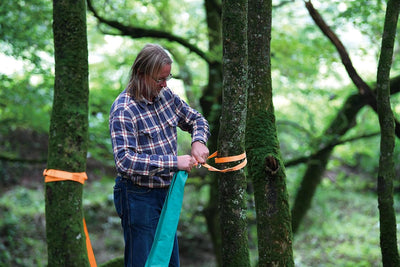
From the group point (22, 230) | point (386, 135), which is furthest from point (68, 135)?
point (22, 230)

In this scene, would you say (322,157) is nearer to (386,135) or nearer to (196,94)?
(196,94)

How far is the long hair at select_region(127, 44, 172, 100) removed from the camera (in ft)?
8.04

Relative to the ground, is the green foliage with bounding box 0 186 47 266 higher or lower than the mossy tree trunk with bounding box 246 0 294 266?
lower

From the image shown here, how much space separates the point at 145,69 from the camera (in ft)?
A: 8.09

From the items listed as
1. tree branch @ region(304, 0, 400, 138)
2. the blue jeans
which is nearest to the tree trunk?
tree branch @ region(304, 0, 400, 138)

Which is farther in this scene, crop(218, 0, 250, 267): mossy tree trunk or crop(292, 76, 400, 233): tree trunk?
crop(292, 76, 400, 233): tree trunk

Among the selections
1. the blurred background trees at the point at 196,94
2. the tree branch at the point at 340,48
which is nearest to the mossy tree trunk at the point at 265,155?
the tree branch at the point at 340,48

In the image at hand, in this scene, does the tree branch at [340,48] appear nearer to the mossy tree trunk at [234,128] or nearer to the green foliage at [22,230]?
the mossy tree trunk at [234,128]

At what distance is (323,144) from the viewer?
6.73 m

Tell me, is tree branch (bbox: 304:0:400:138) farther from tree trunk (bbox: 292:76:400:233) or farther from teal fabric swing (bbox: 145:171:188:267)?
teal fabric swing (bbox: 145:171:188:267)

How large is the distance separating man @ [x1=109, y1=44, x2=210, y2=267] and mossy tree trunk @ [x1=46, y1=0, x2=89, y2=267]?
0.41m

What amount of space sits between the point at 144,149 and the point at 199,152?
383 millimetres

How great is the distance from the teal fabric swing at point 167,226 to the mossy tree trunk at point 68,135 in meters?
0.67

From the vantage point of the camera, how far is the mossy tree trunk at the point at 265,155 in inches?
111
